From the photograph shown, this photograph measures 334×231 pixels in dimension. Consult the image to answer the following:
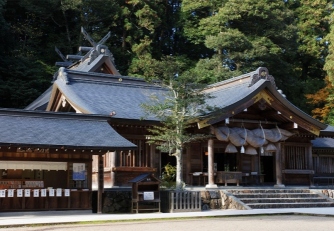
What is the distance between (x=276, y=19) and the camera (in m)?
38.2

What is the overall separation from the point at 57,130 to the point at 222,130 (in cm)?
743

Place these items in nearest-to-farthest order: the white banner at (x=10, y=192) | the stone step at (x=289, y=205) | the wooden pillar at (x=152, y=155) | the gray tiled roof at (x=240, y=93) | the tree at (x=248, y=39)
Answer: the white banner at (x=10, y=192), the stone step at (x=289, y=205), the wooden pillar at (x=152, y=155), the gray tiled roof at (x=240, y=93), the tree at (x=248, y=39)

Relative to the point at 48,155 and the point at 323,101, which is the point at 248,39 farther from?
the point at 48,155

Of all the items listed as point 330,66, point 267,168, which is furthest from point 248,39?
point 267,168

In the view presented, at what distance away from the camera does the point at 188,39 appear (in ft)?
139

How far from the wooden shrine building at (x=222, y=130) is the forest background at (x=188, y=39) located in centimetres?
1195

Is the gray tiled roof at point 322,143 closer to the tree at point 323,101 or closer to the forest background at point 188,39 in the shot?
the tree at point 323,101

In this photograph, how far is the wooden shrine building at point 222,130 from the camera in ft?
66.5

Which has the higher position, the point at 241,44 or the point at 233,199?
the point at 241,44

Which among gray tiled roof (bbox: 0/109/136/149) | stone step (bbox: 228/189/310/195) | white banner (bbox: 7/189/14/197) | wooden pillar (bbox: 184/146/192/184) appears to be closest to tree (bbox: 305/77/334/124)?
stone step (bbox: 228/189/310/195)

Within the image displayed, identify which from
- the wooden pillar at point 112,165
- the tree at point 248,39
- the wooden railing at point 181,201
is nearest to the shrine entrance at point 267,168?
the wooden railing at point 181,201

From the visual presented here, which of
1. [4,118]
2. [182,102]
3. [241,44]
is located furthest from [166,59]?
[241,44]

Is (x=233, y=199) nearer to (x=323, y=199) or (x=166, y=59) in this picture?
(x=323, y=199)

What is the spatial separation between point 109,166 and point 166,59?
5035 mm
